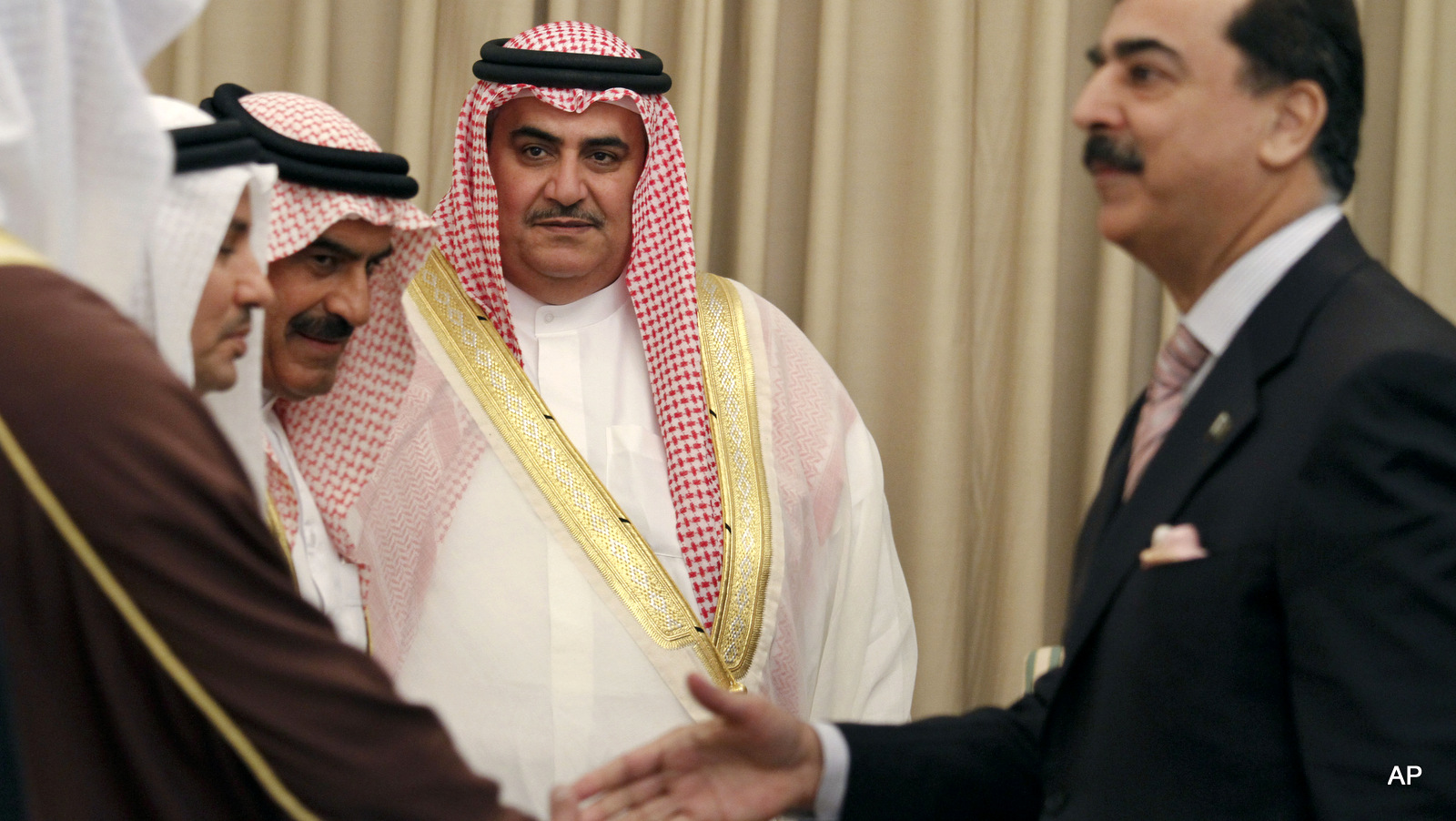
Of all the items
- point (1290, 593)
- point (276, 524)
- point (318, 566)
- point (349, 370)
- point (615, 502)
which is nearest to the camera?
point (1290, 593)

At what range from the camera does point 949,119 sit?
3.66m

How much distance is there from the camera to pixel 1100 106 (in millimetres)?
1637

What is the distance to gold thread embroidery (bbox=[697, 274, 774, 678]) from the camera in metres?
2.77

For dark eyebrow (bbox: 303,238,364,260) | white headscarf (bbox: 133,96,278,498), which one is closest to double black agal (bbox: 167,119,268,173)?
white headscarf (bbox: 133,96,278,498)

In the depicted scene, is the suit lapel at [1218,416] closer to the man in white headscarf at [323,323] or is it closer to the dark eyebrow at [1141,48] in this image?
the dark eyebrow at [1141,48]

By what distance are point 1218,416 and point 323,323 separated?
157 centimetres

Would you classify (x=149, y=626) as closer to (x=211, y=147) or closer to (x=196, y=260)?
(x=196, y=260)

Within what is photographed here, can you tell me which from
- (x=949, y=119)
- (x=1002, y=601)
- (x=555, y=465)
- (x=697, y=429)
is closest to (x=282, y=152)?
(x=555, y=465)

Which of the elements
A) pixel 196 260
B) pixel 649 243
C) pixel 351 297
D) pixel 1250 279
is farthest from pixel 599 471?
pixel 1250 279

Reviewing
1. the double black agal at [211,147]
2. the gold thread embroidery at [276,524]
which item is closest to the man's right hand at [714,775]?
the gold thread embroidery at [276,524]

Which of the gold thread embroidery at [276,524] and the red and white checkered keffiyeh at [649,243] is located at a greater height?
the red and white checkered keffiyeh at [649,243]

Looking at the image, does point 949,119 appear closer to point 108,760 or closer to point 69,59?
point 69,59

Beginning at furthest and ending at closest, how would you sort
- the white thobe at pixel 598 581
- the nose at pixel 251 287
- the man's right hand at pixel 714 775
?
the white thobe at pixel 598 581 < the nose at pixel 251 287 < the man's right hand at pixel 714 775

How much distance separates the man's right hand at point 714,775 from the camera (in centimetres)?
175
